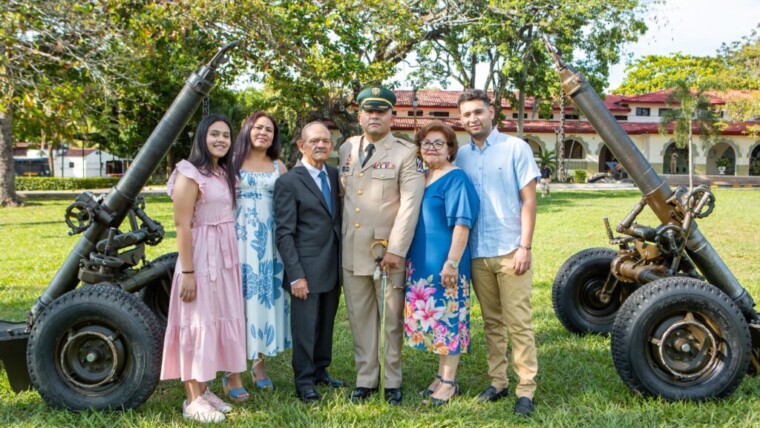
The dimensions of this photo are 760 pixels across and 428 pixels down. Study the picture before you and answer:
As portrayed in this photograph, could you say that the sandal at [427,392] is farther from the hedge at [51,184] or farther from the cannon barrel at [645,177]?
the hedge at [51,184]

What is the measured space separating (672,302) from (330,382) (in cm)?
232

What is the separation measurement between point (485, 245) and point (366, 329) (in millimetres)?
968

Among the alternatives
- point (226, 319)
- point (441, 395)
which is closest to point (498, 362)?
point (441, 395)

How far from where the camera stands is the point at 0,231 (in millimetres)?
14289

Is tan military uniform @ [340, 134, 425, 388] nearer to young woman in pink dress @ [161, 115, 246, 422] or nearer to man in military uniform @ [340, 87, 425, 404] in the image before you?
man in military uniform @ [340, 87, 425, 404]

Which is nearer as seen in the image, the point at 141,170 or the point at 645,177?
the point at 141,170

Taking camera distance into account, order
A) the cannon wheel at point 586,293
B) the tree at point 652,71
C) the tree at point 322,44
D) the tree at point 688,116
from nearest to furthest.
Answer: the cannon wheel at point 586,293 < the tree at point 322,44 < the tree at point 688,116 < the tree at point 652,71

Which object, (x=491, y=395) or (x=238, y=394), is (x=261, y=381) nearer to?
(x=238, y=394)

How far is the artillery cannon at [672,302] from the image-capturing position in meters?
4.05

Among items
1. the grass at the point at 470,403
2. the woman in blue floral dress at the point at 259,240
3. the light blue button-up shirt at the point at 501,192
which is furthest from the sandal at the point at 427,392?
the woman in blue floral dress at the point at 259,240

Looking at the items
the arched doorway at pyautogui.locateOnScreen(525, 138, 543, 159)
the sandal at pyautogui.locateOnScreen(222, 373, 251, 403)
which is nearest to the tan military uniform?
the sandal at pyautogui.locateOnScreen(222, 373, 251, 403)

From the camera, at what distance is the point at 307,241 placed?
432 centimetres

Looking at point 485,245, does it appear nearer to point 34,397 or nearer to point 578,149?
point 34,397

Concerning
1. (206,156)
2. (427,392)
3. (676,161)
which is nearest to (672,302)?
(427,392)
